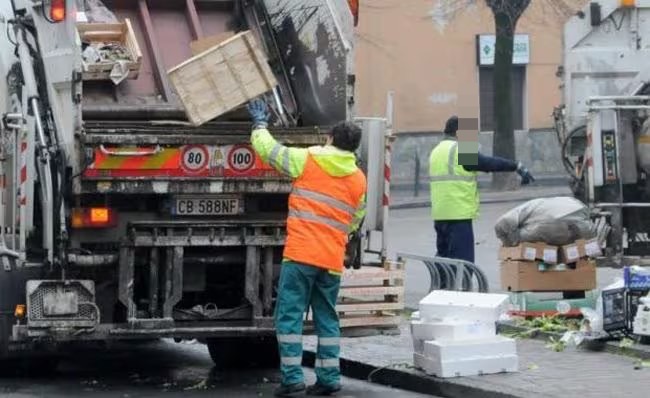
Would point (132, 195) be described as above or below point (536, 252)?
above

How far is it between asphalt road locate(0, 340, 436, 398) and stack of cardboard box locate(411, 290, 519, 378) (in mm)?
310

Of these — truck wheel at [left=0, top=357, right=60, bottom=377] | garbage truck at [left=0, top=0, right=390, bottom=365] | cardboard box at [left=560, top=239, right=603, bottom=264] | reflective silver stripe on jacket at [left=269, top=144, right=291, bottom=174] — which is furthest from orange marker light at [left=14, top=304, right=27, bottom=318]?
cardboard box at [left=560, top=239, right=603, bottom=264]

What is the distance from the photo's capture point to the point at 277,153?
8.65 meters

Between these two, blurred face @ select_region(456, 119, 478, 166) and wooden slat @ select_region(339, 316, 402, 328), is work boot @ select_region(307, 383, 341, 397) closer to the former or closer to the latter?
wooden slat @ select_region(339, 316, 402, 328)

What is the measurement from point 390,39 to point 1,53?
25.6m

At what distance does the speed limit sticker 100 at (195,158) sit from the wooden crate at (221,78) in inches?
7.1

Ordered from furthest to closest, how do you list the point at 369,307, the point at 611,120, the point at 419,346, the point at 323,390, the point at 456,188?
the point at 456,188 → the point at 611,120 → the point at 369,307 → the point at 419,346 → the point at 323,390

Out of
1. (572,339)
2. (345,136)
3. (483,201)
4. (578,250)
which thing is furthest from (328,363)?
(483,201)

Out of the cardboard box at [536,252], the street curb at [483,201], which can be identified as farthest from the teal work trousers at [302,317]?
the street curb at [483,201]

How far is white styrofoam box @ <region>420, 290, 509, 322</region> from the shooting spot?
8.99 meters

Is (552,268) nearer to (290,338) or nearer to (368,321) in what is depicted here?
(368,321)

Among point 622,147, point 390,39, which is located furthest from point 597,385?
point 390,39

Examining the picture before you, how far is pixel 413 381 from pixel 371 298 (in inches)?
26.5

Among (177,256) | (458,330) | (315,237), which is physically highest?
(315,237)
